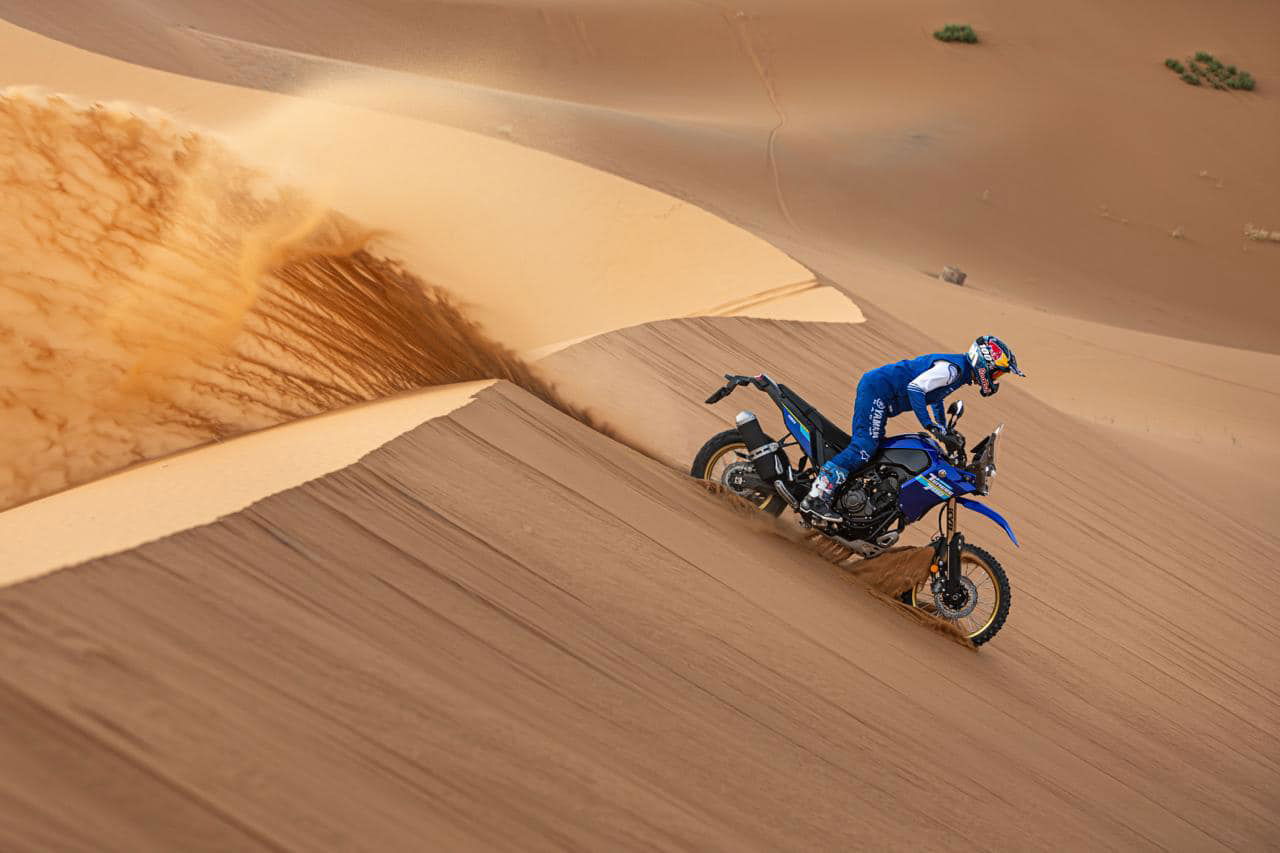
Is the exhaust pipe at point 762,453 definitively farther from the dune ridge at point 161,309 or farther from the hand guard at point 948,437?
the dune ridge at point 161,309

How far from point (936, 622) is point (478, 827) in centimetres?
348

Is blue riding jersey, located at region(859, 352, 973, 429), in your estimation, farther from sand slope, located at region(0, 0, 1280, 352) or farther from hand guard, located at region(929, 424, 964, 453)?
sand slope, located at region(0, 0, 1280, 352)

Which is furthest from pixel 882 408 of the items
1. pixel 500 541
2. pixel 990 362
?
pixel 500 541

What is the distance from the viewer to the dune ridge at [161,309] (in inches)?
186

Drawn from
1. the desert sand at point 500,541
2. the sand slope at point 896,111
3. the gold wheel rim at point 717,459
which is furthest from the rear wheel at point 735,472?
the sand slope at point 896,111

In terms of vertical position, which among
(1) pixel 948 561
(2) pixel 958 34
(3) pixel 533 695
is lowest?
(3) pixel 533 695

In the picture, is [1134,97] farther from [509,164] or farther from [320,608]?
[320,608]

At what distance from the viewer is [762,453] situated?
5.71 metres

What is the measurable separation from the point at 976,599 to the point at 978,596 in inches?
1.4

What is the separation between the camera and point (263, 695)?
2682 mm

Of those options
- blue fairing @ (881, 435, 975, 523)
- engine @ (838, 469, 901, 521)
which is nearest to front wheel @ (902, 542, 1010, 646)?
blue fairing @ (881, 435, 975, 523)

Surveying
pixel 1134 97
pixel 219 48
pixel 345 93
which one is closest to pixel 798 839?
pixel 345 93

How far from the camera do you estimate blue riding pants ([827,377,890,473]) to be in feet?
18.1

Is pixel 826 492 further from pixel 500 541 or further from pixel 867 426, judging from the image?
pixel 500 541
